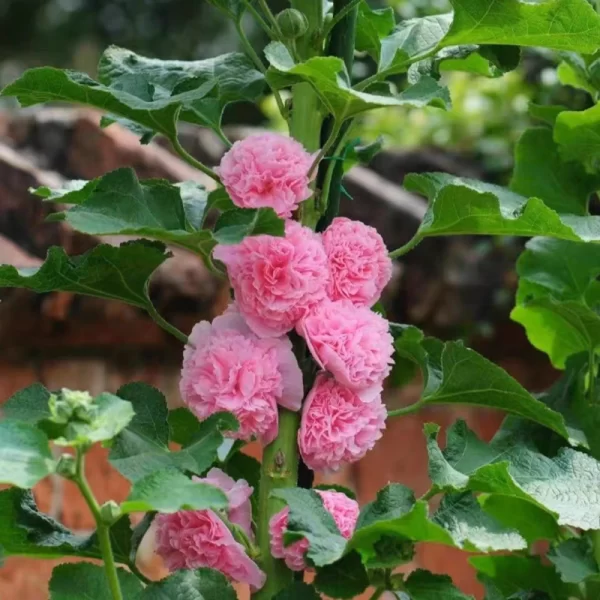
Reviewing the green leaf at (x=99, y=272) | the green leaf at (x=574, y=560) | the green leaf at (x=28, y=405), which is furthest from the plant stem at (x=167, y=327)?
the green leaf at (x=574, y=560)

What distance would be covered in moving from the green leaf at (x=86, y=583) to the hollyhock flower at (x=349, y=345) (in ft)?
0.60

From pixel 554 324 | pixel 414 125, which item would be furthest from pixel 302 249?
pixel 414 125

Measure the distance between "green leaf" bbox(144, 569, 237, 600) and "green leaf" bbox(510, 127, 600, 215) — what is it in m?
0.50

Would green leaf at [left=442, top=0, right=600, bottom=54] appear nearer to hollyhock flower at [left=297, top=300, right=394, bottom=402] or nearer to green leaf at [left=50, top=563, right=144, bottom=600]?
hollyhock flower at [left=297, top=300, right=394, bottom=402]

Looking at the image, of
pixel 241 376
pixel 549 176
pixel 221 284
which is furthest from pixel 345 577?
pixel 221 284

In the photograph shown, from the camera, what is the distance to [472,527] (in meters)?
0.69

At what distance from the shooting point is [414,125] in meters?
2.46

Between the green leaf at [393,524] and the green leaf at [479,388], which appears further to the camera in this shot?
the green leaf at [479,388]

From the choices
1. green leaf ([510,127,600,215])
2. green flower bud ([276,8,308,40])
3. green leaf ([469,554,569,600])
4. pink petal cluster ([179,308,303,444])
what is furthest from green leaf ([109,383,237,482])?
green leaf ([510,127,600,215])

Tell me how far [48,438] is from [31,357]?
1014 millimetres

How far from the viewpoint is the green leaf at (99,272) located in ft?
2.50

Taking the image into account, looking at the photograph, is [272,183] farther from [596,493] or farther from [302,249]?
[596,493]

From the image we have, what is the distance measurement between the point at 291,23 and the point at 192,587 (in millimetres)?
373

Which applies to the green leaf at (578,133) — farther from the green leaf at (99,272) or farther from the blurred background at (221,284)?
the green leaf at (99,272)
